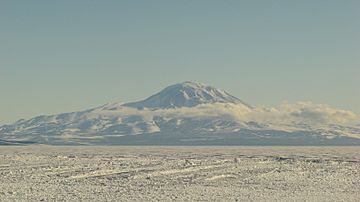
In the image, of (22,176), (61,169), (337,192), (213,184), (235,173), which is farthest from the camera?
(61,169)

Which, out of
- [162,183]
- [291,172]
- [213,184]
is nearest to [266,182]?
[213,184]

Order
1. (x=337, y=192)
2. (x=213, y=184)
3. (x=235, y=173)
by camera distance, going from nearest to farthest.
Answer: (x=337, y=192) → (x=213, y=184) → (x=235, y=173)

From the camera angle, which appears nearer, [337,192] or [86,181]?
[337,192]

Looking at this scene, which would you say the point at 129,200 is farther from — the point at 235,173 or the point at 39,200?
the point at 235,173

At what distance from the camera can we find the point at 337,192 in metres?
35.3

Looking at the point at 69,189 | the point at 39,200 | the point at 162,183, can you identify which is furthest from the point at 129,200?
the point at 162,183

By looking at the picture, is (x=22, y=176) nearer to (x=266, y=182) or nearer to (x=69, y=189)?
(x=69, y=189)

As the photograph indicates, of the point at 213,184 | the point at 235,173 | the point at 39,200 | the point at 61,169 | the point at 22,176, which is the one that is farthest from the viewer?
the point at 61,169

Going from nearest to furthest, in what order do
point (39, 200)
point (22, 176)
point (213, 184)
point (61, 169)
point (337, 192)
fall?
point (39, 200) < point (337, 192) < point (213, 184) < point (22, 176) < point (61, 169)

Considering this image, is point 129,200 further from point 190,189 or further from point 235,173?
point 235,173

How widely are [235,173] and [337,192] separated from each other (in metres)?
14.0

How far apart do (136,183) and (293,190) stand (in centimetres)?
911

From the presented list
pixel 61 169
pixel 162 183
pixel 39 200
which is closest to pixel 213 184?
pixel 162 183

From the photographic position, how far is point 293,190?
1425 inches
